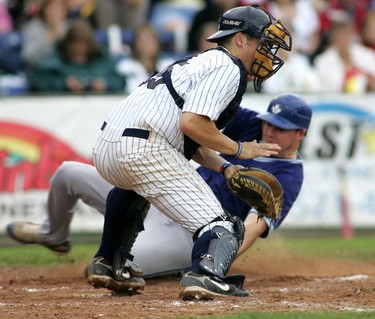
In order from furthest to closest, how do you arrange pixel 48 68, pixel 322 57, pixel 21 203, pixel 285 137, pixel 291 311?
pixel 322 57
pixel 48 68
pixel 21 203
pixel 285 137
pixel 291 311

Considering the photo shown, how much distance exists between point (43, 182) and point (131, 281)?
4.93 m

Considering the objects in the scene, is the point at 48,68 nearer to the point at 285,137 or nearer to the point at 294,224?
the point at 294,224

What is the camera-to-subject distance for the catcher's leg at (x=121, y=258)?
611 centimetres

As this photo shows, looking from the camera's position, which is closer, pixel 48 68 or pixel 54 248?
pixel 54 248

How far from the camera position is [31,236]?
7613 mm

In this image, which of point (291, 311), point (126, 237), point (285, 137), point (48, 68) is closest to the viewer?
point (291, 311)

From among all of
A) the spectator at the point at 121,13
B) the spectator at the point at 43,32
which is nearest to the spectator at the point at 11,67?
the spectator at the point at 43,32

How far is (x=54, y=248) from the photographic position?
7.60m

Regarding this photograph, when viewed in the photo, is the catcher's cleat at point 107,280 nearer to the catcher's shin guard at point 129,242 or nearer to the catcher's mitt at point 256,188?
the catcher's shin guard at point 129,242

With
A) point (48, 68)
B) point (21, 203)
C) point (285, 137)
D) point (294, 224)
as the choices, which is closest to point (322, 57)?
point (294, 224)

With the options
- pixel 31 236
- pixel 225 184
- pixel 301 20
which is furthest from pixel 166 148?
pixel 301 20

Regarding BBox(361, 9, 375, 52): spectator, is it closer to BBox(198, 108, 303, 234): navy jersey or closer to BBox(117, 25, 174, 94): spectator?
BBox(117, 25, 174, 94): spectator

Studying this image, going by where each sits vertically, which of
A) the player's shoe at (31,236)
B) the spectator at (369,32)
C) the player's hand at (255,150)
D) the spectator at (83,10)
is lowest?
the player's shoe at (31,236)

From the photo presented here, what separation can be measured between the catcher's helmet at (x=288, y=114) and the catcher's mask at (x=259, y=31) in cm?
135
